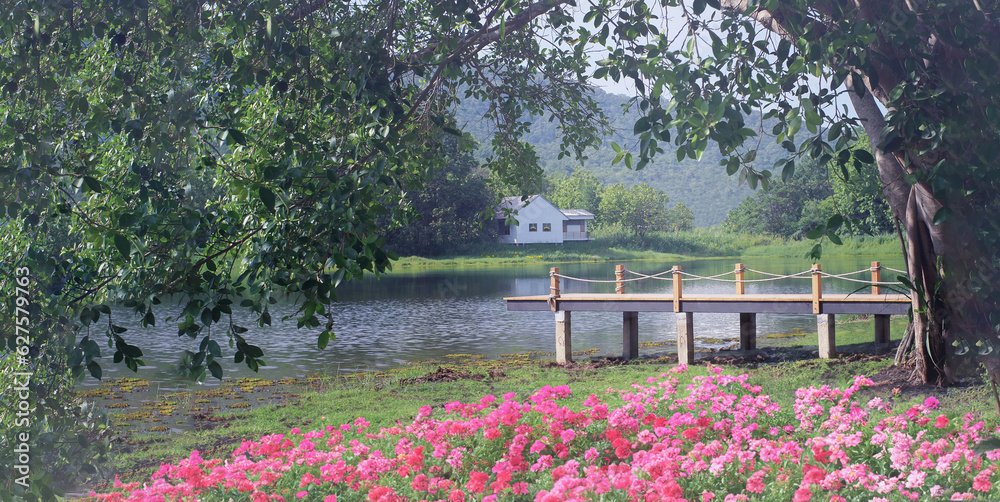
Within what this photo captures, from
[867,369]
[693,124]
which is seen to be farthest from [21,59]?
[867,369]

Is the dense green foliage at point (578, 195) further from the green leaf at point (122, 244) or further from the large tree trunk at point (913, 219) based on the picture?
the green leaf at point (122, 244)

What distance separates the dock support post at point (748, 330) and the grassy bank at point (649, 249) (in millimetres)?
42870

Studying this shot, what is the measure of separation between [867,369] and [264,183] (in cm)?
1144

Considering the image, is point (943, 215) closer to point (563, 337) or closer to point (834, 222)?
point (834, 222)

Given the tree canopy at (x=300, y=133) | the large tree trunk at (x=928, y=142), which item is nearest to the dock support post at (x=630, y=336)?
the large tree trunk at (x=928, y=142)

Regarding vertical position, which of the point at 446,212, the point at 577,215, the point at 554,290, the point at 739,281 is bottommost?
the point at 554,290

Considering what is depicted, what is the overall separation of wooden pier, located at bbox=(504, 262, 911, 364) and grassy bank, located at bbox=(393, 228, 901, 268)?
138 feet

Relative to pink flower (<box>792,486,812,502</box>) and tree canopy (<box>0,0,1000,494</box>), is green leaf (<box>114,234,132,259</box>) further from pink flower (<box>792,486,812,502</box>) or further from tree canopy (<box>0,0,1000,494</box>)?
pink flower (<box>792,486,812,502</box>)

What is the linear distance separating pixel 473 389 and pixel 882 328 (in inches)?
357

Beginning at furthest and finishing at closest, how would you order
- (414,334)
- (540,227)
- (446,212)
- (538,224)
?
1. (540,227)
2. (538,224)
3. (446,212)
4. (414,334)

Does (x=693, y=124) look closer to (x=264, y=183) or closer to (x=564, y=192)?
(x=264, y=183)

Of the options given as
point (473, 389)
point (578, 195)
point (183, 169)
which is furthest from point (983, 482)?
point (578, 195)

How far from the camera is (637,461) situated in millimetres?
4727

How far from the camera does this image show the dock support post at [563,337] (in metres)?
15.5
